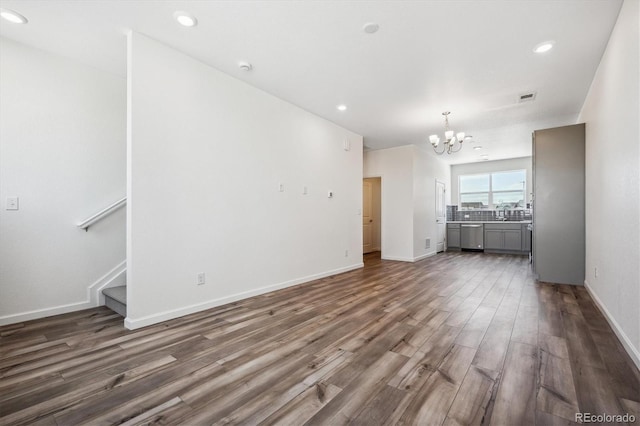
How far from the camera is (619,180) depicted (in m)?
2.37

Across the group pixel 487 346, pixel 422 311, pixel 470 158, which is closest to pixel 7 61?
pixel 422 311

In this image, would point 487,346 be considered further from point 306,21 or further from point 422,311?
point 306,21

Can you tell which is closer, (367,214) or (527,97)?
(527,97)

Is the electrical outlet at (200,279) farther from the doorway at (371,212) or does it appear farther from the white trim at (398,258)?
the doorway at (371,212)

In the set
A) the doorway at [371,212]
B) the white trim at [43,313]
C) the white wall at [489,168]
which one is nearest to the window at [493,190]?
the white wall at [489,168]

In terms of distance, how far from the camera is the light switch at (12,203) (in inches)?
108

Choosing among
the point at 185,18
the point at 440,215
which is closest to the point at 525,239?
the point at 440,215

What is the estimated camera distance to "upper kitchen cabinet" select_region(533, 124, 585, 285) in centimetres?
412

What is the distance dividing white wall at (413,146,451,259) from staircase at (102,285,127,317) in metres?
5.54

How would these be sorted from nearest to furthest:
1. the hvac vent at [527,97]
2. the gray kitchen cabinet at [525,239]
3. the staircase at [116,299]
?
1. the staircase at [116,299]
2. the hvac vent at [527,97]
3. the gray kitchen cabinet at [525,239]

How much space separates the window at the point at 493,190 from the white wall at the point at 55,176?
30.3 feet

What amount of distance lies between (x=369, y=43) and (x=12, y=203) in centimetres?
382

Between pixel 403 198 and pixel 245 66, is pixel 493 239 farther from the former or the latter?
pixel 245 66

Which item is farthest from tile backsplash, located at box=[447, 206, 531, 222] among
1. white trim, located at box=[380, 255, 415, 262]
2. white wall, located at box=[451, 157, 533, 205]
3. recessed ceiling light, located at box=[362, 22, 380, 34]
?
recessed ceiling light, located at box=[362, 22, 380, 34]
